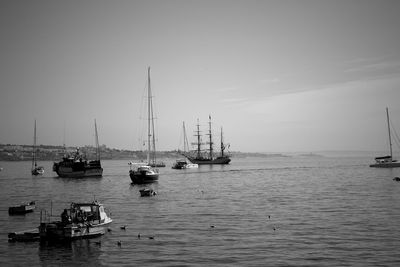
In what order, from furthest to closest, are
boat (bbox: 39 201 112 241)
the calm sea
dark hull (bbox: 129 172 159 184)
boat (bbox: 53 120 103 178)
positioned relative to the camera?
boat (bbox: 53 120 103 178), dark hull (bbox: 129 172 159 184), boat (bbox: 39 201 112 241), the calm sea

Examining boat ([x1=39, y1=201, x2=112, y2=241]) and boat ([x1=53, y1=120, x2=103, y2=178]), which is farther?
boat ([x1=53, y1=120, x2=103, y2=178])

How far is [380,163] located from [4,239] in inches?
5860

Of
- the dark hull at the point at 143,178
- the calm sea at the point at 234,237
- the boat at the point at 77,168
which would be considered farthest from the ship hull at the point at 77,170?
the calm sea at the point at 234,237

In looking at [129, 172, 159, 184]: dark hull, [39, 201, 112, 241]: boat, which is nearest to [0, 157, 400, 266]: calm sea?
[39, 201, 112, 241]: boat

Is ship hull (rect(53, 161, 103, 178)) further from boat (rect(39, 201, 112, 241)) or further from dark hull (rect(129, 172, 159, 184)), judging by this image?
boat (rect(39, 201, 112, 241))

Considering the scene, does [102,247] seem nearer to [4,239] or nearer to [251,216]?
[4,239]

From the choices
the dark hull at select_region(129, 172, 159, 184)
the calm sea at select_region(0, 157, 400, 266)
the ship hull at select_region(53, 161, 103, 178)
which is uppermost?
the ship hull at select_region(53, 161, 103, 178)

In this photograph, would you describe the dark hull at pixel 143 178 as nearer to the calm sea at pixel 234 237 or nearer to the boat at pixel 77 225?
the calm sea at pixel 234 237

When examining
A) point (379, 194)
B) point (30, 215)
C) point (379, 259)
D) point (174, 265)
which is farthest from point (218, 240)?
point (379, 194)

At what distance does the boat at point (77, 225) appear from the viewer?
109 feet

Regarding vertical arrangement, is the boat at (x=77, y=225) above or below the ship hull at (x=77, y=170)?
below

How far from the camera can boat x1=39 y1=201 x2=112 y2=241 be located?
33094mm

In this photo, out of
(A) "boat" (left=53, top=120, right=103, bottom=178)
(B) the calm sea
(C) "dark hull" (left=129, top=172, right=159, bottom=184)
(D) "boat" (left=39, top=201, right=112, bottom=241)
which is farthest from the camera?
(A) "boat" (left=53, top=120, right=103, bottom=178)

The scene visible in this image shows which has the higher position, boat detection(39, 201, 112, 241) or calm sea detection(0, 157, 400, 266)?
boat detection(39, 201, 112, 241)
